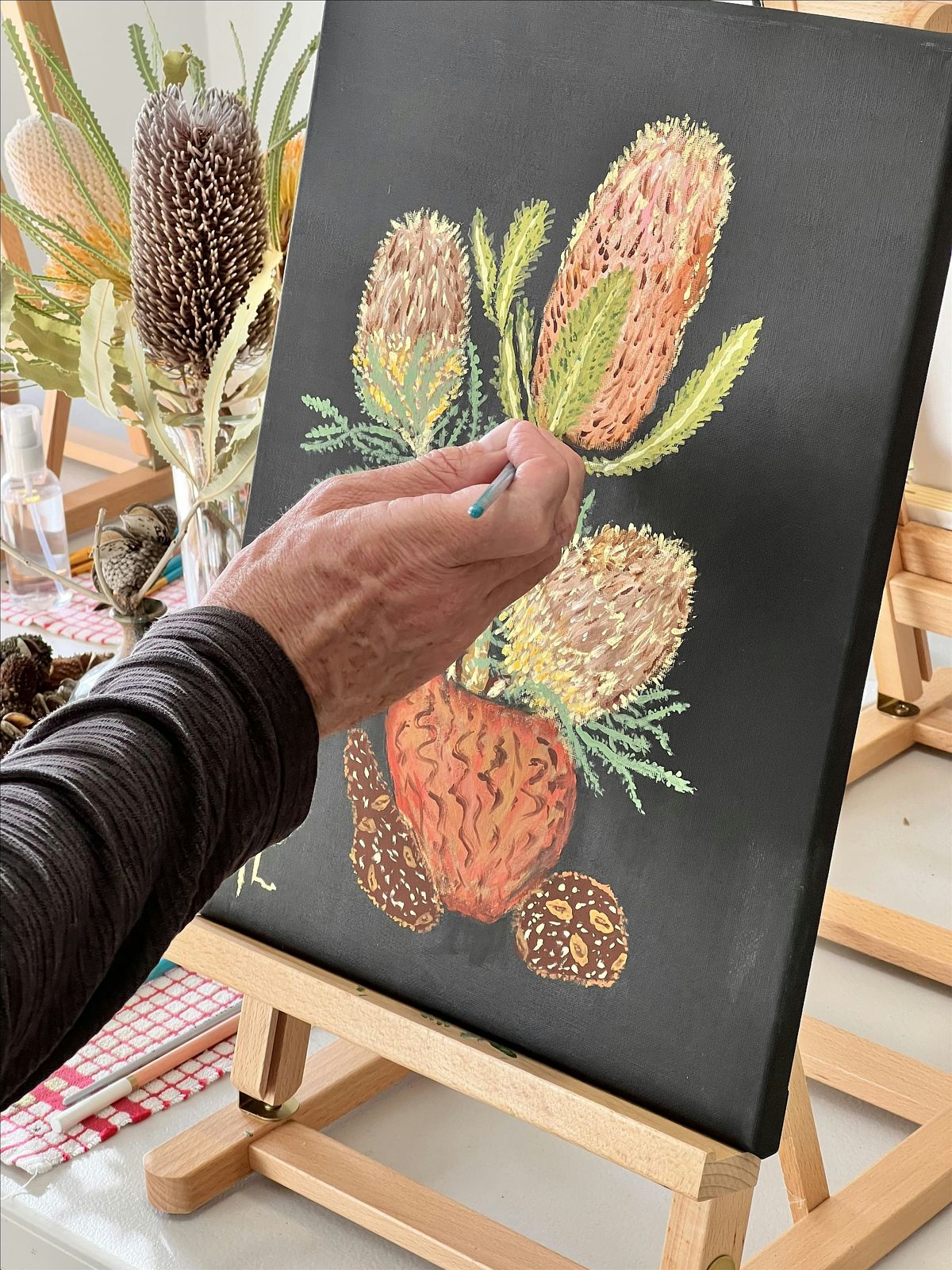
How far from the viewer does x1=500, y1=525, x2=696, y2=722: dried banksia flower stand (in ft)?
3.42

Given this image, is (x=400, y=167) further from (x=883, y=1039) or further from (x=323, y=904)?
(x=883, y=1039)

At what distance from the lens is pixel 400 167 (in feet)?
3.78

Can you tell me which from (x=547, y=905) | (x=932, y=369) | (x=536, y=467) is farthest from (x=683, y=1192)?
(x=932, y=369)

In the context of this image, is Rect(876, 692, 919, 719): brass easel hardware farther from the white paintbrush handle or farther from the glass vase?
the white paintbrush handle

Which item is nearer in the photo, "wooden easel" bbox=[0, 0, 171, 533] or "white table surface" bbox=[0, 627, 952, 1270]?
"white table surface" bbox=[0, 627, 952, 1270]

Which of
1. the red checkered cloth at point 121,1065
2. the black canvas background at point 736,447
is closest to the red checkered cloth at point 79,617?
the red checkered cloth at point 121,1065

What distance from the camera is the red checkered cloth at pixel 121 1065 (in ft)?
4.68

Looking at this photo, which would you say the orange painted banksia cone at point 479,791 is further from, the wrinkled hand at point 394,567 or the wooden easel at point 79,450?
the wooden easel at point 79,450

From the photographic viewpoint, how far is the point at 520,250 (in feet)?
3.59

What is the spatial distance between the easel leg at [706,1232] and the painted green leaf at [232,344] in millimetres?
849

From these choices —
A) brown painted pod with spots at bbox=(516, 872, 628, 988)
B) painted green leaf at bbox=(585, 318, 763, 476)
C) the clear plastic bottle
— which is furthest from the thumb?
the clear plastic bottle

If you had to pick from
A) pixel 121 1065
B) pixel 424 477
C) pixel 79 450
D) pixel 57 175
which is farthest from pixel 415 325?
pixel 79 450

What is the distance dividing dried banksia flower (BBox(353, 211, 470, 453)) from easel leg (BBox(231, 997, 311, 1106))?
0.54m

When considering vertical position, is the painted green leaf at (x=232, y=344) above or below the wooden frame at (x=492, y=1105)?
above
